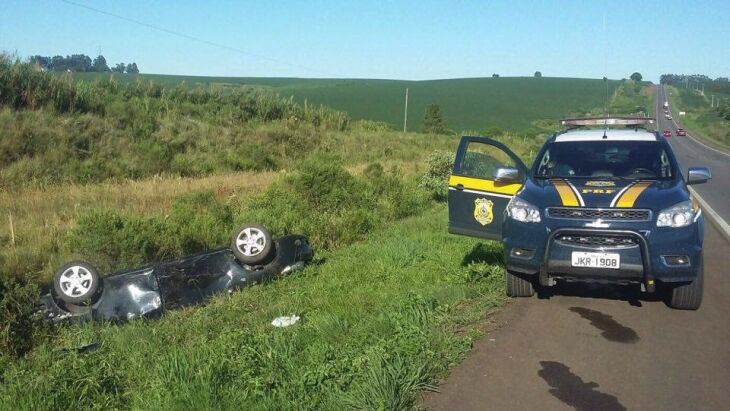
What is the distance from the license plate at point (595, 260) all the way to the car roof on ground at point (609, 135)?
213 centimetres

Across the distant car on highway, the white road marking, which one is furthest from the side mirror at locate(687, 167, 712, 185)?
the white road marking

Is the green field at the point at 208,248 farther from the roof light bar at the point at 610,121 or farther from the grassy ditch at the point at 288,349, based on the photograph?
the roof light bar at the point at 610,121

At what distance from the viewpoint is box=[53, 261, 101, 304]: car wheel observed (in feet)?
22.7

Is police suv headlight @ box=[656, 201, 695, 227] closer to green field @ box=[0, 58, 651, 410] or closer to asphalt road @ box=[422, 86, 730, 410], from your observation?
asphalt road @ box=[422, 86, 730, 410]

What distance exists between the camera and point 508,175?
691 cm

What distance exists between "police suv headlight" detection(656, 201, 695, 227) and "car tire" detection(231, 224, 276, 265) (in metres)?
4.57

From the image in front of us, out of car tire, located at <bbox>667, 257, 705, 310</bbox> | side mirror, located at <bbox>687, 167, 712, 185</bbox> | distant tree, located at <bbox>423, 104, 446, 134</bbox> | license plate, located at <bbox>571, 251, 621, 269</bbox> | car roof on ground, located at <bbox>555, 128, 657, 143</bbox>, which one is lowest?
distant tree, located at <bbox>423, 104, 446, 134</bbox>

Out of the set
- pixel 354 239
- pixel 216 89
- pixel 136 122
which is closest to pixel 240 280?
pixel 354 239

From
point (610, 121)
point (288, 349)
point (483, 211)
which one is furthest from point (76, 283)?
point (610, 121)

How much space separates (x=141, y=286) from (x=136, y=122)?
55.9ft

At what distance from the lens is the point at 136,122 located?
22.9 m

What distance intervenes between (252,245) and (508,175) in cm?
329

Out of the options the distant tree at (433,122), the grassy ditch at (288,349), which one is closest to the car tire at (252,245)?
the grassy ditch at (288,349)

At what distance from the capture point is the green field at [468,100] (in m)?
70.3
